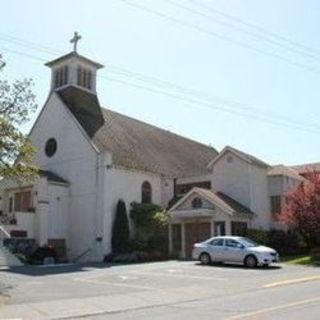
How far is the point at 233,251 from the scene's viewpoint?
30.7 meters

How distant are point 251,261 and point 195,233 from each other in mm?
11090

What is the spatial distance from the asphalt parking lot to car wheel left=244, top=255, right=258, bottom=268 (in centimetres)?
71

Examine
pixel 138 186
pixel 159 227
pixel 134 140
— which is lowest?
pixel 159 227

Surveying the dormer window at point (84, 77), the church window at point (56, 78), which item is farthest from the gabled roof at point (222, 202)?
the church window at point (56, 78)

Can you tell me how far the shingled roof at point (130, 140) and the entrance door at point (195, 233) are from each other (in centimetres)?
588

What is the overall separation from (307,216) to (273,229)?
698 cm

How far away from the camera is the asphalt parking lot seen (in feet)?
48.9

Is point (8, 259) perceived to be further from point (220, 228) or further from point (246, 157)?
point (246, 157)

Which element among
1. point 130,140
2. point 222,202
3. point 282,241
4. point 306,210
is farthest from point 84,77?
point 306,210

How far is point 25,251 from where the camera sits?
3716cm

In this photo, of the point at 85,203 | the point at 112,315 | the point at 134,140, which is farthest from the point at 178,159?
the point at 112,315

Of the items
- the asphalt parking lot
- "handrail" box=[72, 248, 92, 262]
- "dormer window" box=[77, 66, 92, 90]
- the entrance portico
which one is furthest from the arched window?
the asphalt parking lot

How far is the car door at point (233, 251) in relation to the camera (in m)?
30.5

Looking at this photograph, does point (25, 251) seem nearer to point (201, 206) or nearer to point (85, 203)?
point (85, 203)
